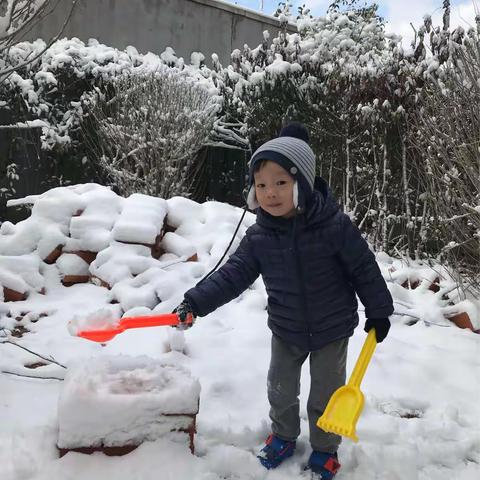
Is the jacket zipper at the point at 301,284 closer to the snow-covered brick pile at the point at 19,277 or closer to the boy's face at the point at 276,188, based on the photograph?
the boy's face at the point at 276,188

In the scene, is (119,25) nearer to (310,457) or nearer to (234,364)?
(234,364)

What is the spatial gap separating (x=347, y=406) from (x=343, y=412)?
0.09 ft

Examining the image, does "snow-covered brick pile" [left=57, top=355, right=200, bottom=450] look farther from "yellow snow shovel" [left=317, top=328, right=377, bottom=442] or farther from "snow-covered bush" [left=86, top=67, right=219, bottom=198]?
"snow-covered bush" [left=86, top=67, right=219, bottom=198]

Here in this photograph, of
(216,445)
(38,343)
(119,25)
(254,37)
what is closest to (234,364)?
(216,445)

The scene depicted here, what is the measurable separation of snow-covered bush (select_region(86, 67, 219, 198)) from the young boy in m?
4.35

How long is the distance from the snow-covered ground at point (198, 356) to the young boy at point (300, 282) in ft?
Result: 0.68

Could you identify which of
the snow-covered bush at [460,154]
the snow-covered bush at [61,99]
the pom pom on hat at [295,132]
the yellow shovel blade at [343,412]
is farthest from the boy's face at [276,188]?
the snow-covered bush at [61,99]

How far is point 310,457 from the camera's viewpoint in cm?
189

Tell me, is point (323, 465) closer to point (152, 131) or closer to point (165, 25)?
point (152, 131)

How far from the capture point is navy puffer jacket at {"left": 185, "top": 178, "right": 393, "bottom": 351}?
5.79 ft

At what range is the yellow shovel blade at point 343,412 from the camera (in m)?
1.59

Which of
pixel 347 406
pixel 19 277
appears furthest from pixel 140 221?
pixel 347 406

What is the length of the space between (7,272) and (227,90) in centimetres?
446

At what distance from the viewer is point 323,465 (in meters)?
1.83
